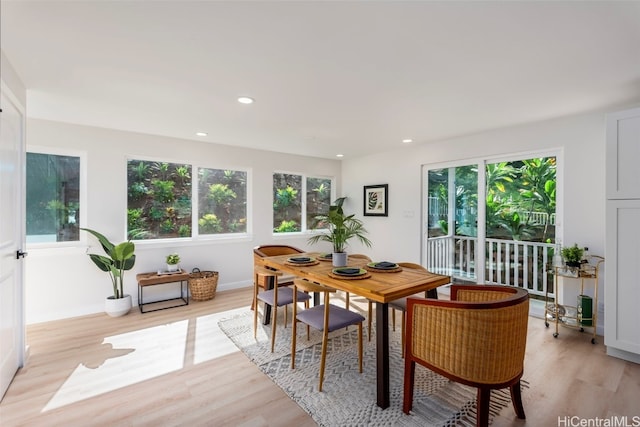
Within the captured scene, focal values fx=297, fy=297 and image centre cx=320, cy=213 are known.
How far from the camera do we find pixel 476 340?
5.29 ft

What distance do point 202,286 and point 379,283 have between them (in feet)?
9.44

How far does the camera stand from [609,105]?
2912 mm

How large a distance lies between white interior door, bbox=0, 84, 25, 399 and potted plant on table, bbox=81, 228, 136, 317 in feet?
3.40

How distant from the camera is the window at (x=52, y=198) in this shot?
337 centimetres

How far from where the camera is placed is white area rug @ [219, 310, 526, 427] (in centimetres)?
186

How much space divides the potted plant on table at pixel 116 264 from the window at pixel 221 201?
1148 millimetres

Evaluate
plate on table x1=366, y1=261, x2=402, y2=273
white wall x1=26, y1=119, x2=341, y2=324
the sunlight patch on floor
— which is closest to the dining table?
plate on table x1=366, y1=261, x2=402, y2=273

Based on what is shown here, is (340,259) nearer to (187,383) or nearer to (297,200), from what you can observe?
(187,383)

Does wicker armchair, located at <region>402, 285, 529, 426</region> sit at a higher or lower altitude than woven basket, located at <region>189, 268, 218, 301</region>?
higher

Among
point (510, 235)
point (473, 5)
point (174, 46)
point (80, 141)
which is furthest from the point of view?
point (510, 235)

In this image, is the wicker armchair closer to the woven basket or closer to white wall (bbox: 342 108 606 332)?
white wall (bbox: 342 108 606 332)

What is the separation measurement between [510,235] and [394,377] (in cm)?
271

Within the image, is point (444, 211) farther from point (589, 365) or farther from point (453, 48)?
point (453, 48)

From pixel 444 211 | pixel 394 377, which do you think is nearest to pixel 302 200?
pixel 444 211
